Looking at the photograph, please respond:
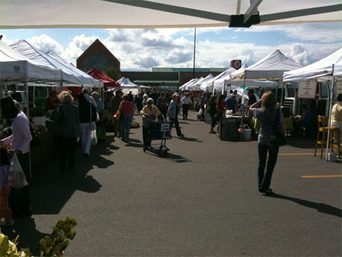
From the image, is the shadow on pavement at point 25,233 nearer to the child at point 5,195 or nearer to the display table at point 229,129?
the child at point 5,195

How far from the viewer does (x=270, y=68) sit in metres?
18.8

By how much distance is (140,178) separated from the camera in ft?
31.5

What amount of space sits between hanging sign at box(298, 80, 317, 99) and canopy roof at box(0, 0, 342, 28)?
1360 cm

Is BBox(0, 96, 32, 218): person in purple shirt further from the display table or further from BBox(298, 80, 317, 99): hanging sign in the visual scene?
BBox(298, 80, 317, 99): hanging sign

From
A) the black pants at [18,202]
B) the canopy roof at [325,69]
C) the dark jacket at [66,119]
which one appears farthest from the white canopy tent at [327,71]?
the black pants at [18,202]

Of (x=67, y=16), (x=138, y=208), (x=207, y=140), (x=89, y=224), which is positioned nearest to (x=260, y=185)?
(x=138, y=208)

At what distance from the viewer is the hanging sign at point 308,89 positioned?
58.7ft

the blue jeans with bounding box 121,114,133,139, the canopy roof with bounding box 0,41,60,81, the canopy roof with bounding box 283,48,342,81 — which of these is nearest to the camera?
the canopy roof with bounding box 0,41,60,81

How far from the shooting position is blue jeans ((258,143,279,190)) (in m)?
8.05

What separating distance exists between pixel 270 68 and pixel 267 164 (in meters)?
11.4

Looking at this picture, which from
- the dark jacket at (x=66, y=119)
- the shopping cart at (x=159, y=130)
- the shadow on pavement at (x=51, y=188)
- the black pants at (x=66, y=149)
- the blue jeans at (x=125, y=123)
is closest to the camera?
the shadow on pavement at (x=51, y=188)

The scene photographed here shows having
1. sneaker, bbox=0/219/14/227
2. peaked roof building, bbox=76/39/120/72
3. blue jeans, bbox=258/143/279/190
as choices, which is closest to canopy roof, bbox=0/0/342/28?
sneaker, bbox=0/219/14/227

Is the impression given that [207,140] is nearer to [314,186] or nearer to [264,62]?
[264,62]

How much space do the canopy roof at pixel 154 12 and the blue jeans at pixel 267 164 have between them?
11.6 feet
